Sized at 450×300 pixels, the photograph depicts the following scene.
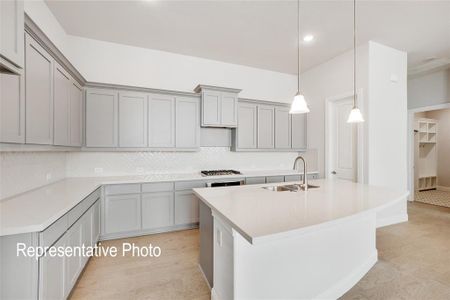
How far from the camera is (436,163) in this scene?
260 inches

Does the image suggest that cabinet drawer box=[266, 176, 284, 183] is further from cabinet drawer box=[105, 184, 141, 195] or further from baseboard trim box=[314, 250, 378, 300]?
cabinet drawer box=[105, 184, 141, 195]

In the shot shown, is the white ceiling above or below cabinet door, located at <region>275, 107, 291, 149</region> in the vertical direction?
above

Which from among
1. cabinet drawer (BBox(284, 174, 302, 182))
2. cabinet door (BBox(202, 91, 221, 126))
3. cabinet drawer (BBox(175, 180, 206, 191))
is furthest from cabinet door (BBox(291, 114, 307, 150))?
cabinet drawer (BBox(175, 180, 206, 191))

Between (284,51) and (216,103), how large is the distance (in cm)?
156

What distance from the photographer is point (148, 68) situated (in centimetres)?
364

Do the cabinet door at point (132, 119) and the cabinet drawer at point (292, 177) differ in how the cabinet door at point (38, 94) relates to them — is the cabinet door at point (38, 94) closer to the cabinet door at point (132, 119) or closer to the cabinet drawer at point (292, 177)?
the cabinet door at point (132, 119)

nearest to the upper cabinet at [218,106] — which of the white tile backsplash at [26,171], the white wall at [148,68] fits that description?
the white wall at [148,68]

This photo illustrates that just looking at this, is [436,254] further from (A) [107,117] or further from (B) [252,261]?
(A) [107,117]

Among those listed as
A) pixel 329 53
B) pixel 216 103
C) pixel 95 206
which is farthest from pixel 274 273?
pixel 329 53

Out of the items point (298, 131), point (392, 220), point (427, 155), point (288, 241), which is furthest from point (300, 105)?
point (427, 155)

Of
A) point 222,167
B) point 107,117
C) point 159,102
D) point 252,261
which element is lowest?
point 252,261

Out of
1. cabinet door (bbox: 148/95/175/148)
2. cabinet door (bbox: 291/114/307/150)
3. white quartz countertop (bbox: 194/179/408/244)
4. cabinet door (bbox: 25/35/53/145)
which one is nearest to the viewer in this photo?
white quartz countertop (bbox: 194/179/408/244)

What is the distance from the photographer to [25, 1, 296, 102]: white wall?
3.18 meters

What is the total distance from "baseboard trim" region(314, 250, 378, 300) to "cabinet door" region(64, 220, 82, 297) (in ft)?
6.71
